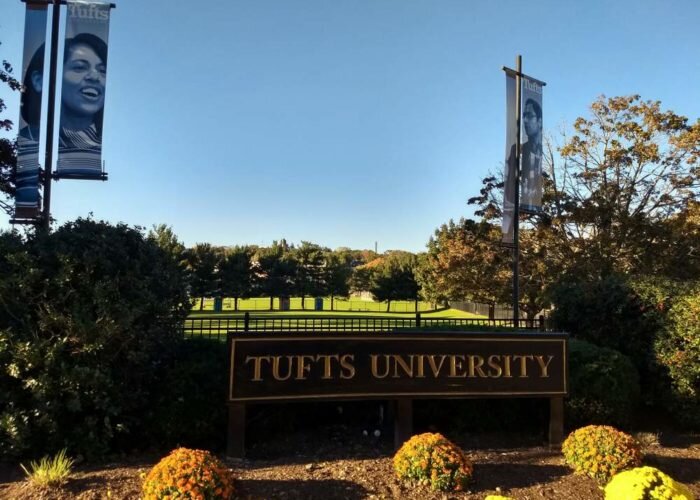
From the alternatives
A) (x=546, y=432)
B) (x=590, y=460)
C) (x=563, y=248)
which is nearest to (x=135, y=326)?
(x=590, y=460)

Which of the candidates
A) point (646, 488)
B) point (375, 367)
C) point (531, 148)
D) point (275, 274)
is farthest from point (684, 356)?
point (275, 274)

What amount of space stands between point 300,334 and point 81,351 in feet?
6.52

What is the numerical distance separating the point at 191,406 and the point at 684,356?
6.05 metres

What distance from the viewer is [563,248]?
2025cm

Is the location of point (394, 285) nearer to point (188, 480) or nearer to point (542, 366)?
point (542, 366)

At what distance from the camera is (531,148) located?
13.2m

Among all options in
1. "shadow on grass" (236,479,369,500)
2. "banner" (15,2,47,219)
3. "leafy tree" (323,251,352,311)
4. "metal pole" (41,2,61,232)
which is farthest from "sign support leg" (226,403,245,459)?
"leafy tree" (323,251,352,311)

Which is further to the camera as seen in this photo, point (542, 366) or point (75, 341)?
point (542, 366)

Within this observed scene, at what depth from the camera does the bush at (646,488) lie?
326 centimetres

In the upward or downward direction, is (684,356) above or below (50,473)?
above

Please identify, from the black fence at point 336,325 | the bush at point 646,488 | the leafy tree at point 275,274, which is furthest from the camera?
the leafy tree at point 275,274

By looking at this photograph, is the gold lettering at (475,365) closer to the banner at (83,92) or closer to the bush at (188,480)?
the bush at (188,480)

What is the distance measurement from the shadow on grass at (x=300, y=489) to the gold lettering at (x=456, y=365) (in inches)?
71.3

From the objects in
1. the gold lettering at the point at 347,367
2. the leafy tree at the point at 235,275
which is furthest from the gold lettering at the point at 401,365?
the leafy tree at the point at 235,275
